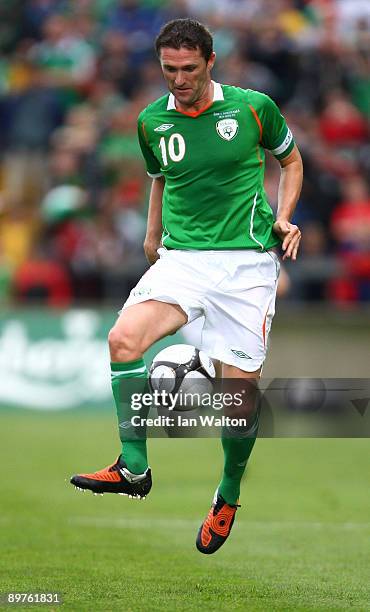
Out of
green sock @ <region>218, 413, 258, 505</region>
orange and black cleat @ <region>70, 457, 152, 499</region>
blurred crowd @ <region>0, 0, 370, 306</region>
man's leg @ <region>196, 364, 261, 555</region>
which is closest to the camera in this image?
orange and black cleat @ <region>70, 457, 152, 499</region>

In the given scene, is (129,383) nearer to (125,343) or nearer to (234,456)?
(125,343)

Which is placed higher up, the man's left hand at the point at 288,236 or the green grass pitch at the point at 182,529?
the man's left hand at the point at 288,236

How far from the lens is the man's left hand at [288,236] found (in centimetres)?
746

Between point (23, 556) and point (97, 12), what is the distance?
14555 millimetres

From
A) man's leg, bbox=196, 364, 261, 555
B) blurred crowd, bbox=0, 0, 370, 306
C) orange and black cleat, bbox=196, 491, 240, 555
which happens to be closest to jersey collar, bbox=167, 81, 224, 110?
man's leg, bbox=196, 364, 261, 555

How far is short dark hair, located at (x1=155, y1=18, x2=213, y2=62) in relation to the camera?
285 inches

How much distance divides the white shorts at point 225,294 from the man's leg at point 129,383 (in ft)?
0.84

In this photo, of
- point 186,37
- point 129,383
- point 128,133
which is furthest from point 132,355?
point 128,133

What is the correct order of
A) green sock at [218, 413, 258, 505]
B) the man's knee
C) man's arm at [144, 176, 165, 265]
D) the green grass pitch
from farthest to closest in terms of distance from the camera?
1. man's arm at [144, 176, 165, 265]
2. green sock at [218, 413, 258, 505]
3. the green grass pitch
4. the man's knee

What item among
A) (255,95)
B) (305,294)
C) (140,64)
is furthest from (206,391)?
(140,64)

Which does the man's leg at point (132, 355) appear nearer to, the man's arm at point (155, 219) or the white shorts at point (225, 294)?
the white shorts at point (225, 294)

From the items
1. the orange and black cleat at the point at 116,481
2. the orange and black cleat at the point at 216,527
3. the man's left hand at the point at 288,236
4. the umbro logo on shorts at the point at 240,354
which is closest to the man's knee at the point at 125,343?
the orange and black cleat at the point at 116,481

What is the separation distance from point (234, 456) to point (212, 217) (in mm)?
1618

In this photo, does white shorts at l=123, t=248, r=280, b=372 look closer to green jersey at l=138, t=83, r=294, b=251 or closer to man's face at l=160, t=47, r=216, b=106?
green jersey at l=138, t=83, r=294, b=251
